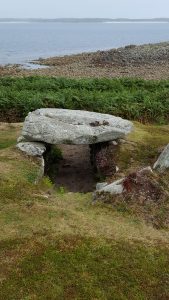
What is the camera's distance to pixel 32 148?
22.0 meters

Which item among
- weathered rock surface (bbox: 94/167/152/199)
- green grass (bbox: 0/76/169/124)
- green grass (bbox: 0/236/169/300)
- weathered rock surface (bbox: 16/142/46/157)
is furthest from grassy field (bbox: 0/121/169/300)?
green grass (bbox: 0/76/169/124)

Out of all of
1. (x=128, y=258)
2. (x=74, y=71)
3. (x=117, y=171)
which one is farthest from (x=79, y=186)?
(x=74, y=71)

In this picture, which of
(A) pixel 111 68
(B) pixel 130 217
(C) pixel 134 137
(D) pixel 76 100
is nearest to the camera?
(B) pixel 130 217

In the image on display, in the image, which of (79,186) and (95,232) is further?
(79,186)

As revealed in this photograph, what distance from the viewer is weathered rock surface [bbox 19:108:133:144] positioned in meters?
22.0

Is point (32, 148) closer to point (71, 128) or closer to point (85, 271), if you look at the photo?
point (71, 128)

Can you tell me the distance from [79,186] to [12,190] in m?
5.31

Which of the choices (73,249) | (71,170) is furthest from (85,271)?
(71,170)

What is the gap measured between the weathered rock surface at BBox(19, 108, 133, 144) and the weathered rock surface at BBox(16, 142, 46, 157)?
29cm

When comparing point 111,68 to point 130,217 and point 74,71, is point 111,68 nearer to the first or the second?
point 74,71

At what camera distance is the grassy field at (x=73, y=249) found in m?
12.5

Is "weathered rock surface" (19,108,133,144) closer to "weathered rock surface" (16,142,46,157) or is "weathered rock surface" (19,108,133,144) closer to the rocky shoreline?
"weathered rock surface" (16,142,46,157)

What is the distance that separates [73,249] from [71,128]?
9186 mm

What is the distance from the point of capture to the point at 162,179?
58.5 feet
